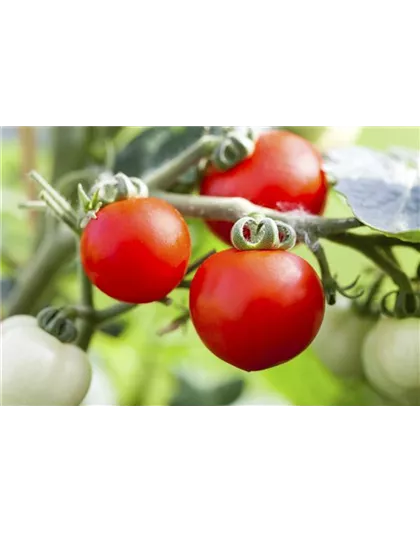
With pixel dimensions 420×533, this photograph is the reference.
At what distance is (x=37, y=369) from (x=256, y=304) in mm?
177

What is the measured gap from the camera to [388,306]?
23.0 inches

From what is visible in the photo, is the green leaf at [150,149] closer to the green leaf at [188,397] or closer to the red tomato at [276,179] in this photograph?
the red tomato at [276,179]

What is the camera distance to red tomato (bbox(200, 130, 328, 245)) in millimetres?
544

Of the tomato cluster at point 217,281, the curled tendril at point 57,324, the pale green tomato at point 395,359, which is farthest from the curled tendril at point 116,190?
the pale green tomato at point 395,359

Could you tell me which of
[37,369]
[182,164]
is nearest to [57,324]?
[37,369]

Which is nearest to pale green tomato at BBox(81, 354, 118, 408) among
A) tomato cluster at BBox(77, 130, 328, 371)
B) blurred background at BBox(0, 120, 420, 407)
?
blurred background at BBox(0, 120, 420, 407)

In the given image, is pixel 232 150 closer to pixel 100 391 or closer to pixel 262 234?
pixel 262 234

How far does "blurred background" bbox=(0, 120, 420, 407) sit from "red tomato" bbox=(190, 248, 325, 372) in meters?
0.12

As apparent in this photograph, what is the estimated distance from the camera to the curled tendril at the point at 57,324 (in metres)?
0.56

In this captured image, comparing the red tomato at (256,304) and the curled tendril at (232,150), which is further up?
the curled tendril at (232,150)

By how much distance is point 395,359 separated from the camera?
1.88 feet

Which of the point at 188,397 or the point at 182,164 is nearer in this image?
the point at 182,164

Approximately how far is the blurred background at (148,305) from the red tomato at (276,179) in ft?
0.11

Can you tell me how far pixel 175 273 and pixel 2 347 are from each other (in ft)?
0.49
